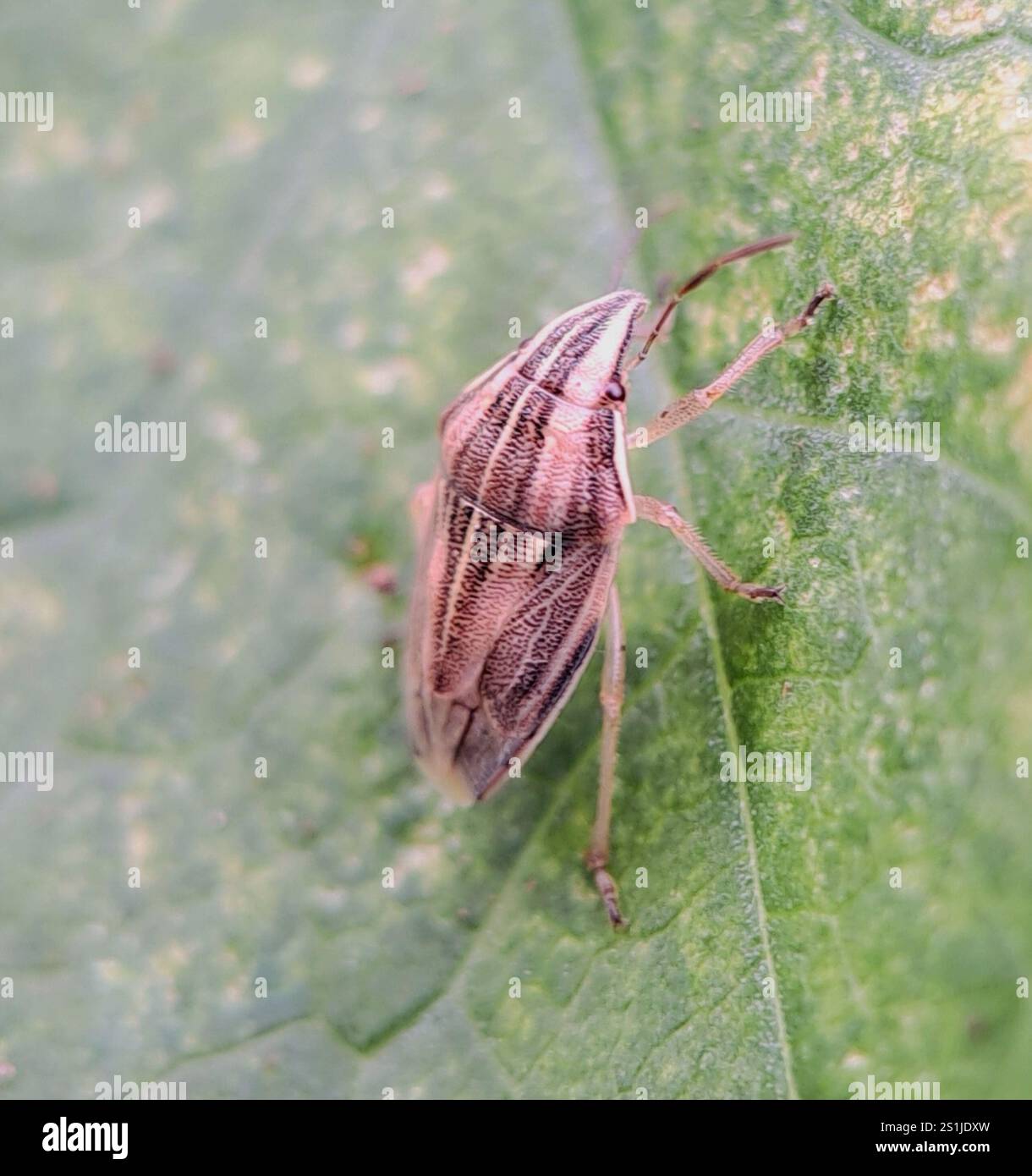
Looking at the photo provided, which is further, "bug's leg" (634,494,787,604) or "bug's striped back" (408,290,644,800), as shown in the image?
"bug's striped back" (408,290,644,800)

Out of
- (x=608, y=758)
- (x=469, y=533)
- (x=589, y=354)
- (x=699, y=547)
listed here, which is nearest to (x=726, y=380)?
(x=589, y=354)

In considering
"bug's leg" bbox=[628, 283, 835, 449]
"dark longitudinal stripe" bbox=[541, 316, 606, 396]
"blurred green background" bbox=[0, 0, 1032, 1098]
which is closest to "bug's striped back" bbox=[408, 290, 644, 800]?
"dark longitudinal stripe" bbox=[541, 316, 606, 396]

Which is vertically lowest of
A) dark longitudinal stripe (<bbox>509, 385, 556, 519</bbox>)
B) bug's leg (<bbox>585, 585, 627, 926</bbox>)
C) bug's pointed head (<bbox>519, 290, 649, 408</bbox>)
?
bug's leg (<bbox>585, 585, 627, 926</bbox>)

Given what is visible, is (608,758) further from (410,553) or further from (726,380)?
(726,380)

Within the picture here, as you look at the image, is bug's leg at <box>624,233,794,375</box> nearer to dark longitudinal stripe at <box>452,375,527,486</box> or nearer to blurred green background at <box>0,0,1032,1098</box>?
blurred green background at <box>0,0,1032,1098</box>

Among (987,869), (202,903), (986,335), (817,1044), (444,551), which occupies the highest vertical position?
(986,335)
